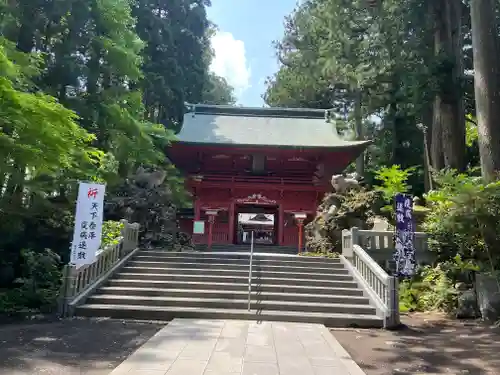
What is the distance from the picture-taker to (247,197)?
57.1 ft

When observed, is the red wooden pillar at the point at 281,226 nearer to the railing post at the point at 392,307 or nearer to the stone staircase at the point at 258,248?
the stone staircase at the point at 258,248

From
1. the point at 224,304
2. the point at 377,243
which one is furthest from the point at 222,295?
the point at 377,243

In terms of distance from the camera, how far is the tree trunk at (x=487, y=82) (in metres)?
10.1

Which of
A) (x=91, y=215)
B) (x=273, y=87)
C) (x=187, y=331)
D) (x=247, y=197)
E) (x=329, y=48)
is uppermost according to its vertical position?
(x=273, y=87)

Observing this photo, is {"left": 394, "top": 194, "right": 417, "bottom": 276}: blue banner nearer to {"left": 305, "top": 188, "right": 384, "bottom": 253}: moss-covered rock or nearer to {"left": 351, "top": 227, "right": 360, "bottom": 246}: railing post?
{"left": 351, "top": 227, "right": 360, "bottom": 246}: railing post

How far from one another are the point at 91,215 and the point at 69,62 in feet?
21.1

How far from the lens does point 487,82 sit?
10523 mm

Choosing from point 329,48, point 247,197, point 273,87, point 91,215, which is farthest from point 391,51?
point 273,87

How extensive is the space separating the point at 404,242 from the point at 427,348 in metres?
3.58

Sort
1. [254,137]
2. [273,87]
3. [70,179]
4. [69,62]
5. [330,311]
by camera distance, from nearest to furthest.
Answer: [330,311], [70,179], [69,62], [254,137], [273,87]

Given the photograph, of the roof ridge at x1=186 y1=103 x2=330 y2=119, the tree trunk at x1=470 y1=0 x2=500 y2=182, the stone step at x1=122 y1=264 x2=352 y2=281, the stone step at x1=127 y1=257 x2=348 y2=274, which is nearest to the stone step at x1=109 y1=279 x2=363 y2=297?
the stone step at x1=122 y1=264 x2=352 y2=281

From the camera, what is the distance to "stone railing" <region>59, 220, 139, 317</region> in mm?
7543

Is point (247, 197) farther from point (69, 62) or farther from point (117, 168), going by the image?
point (69, 62)

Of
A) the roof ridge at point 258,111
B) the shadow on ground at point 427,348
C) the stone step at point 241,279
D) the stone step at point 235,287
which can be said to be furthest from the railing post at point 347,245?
the roof ridge at point 258,111
